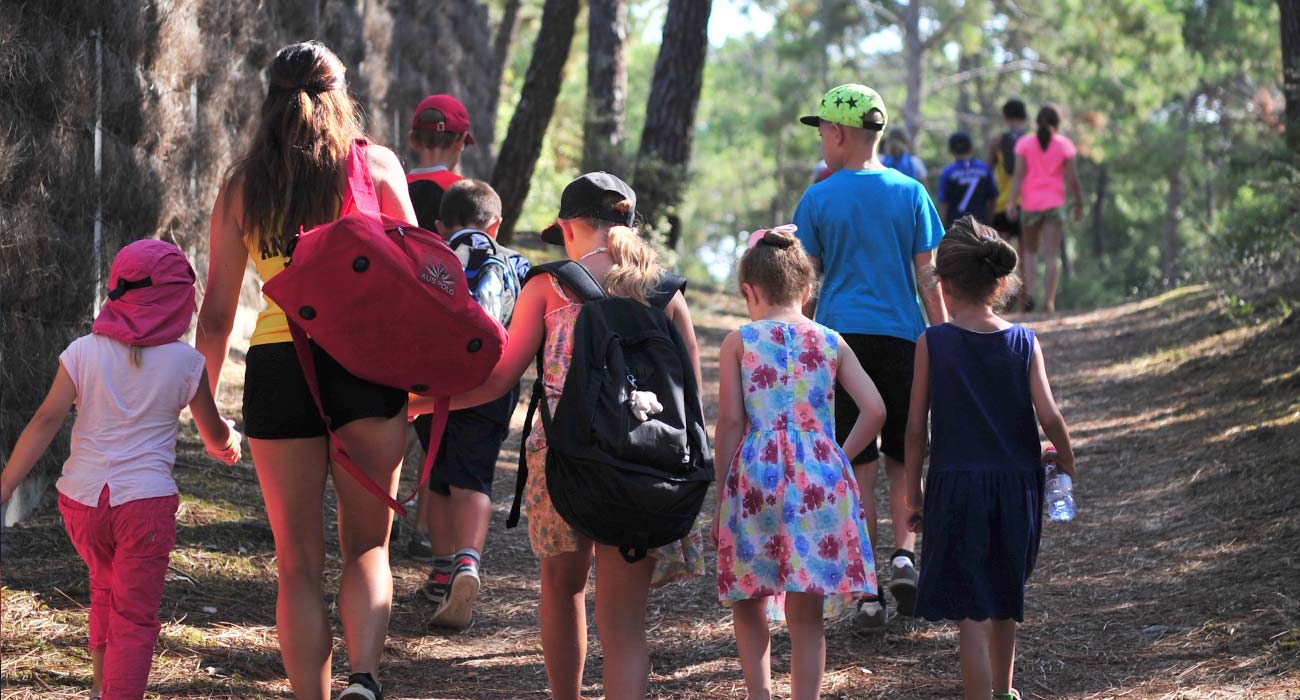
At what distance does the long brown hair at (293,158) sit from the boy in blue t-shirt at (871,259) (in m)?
2.10

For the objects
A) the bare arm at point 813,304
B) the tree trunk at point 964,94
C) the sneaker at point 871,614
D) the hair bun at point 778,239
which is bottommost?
the sneaker at point 871,614

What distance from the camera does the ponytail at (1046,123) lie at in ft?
42.6

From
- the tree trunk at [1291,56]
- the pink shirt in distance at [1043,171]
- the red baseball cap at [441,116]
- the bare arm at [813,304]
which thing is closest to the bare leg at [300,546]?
the bare arm at [813,304]

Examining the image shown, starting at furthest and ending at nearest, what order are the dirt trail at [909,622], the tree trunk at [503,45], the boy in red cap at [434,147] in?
1. the tree trunk at [503,45]
2. the boy in red cap at [434,147]
3. the dirt trail at [909,622]

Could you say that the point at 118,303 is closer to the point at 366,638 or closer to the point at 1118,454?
the point at 366,638

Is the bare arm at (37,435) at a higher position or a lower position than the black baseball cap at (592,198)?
lower

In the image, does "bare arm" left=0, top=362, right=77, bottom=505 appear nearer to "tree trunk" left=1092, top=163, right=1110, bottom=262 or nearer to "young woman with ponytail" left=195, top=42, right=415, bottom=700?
"young woman with ponytail" left=195, top=42, right=415, bottom=700

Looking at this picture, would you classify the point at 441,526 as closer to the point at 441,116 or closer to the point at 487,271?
the point at 487,271

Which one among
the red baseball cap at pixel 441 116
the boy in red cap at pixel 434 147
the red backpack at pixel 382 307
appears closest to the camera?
the red backpack at pixel 382 307

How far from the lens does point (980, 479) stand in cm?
422

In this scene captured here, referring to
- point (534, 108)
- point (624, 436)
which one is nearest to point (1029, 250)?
point (534, 108)

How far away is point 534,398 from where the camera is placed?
12.9 feet

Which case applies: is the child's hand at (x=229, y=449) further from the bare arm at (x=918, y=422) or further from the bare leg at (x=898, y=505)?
the bare leg at (x=898, y=505)

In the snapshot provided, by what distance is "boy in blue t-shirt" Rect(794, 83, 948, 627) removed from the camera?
5293 millimetres
